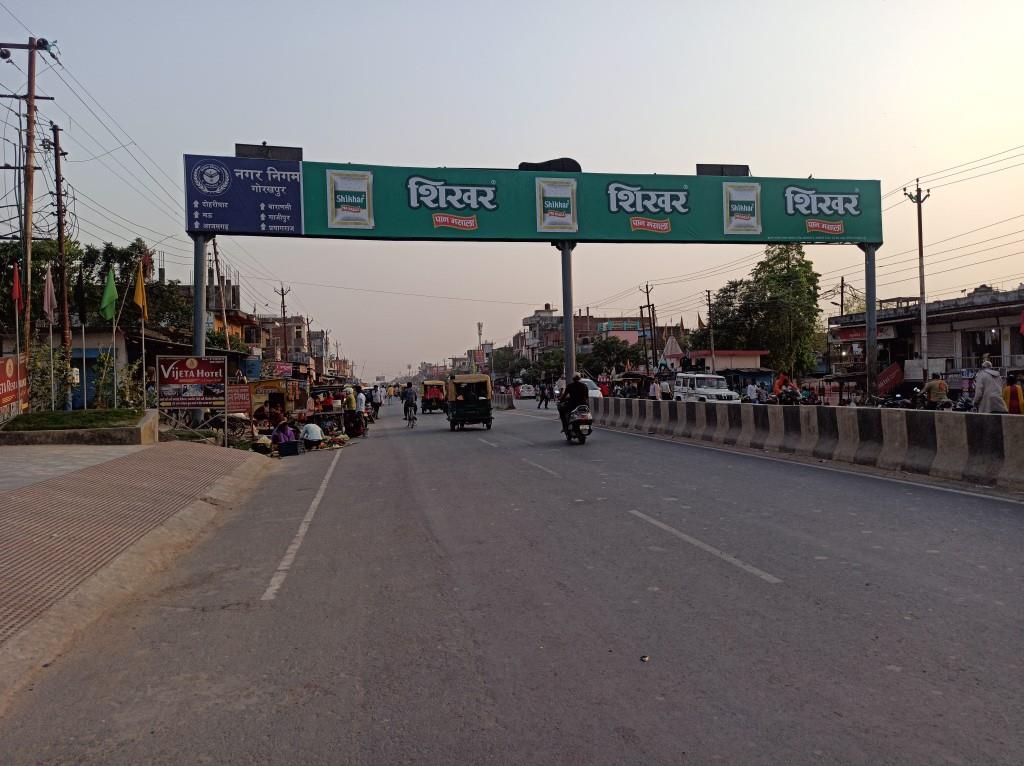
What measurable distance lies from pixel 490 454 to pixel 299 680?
44.0 ft

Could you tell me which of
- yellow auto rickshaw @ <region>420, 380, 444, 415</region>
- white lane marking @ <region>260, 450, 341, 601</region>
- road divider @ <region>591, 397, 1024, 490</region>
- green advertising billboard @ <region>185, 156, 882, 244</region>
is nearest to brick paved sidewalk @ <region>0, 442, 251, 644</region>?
white lane marking @ <region>260, 450, 341, 601</region>

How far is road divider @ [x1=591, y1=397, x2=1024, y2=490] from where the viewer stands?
10.9 metres

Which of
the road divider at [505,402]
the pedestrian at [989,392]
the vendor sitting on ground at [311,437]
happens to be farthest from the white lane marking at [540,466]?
the road divider at [505,402]

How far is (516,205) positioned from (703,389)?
12991 millimetres

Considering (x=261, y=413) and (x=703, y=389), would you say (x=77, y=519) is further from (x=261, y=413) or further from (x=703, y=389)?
(x=703, y=389)

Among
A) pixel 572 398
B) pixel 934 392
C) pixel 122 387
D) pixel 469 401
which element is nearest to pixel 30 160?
pixel 122 387

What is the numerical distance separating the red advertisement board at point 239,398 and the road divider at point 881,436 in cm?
1206

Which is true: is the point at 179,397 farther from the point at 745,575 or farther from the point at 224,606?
the point at 745,575

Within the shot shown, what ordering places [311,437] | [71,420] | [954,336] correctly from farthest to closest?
1. [954,336]
2. [311,437]
3. [71,420]

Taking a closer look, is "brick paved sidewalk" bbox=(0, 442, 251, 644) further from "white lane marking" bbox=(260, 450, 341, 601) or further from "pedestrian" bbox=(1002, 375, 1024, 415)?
"pedestrian" bbox=(1002, 375, 1024, 415)

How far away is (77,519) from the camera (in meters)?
9.11

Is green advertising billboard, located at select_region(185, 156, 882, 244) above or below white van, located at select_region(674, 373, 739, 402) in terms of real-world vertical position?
above

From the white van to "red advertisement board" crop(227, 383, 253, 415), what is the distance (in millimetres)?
20939

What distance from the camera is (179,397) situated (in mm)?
19531
